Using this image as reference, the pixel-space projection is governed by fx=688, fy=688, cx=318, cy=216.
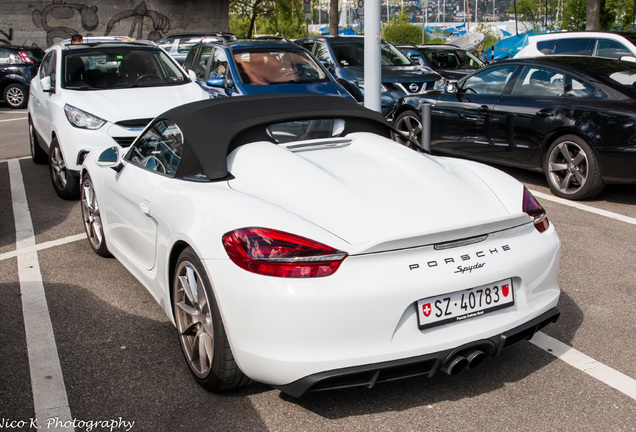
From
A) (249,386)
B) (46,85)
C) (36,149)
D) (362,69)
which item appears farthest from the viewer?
(362,69)

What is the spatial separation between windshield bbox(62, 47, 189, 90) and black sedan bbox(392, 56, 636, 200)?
3204mm

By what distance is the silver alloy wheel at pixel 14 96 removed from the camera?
61.3 ft

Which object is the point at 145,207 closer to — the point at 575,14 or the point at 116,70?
the point at 116,70

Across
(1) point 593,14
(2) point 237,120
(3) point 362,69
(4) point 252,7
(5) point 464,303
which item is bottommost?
(5) point 464,303

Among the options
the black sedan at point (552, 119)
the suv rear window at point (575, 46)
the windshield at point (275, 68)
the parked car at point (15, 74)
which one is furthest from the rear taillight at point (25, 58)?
the suv rear window at point (575, 46)

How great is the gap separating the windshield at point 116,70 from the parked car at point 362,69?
4392mm

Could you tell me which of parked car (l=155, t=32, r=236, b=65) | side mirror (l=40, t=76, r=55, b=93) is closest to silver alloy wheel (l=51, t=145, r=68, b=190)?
side mirror (l=40, t=76, r=55, b=93)

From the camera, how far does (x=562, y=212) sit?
6895 mm

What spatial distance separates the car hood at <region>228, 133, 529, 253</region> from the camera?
3.06 metres

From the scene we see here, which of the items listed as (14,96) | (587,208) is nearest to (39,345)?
(587,208)

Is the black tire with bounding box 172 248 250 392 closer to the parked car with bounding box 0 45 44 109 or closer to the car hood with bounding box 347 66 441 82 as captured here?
the car hood with bounding box 347 66 441 82

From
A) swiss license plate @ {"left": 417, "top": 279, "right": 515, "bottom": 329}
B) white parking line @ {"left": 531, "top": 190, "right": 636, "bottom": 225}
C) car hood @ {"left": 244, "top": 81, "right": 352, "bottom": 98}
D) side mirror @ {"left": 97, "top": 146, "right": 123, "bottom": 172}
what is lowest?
white parking line @ {"left": 531, "top": 190, "right": 636, "bottom": 225}

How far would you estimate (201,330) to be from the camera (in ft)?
11.1

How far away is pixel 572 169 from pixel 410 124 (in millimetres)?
2897
